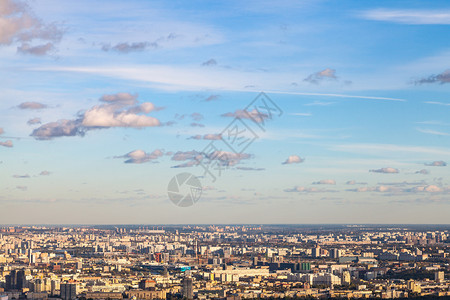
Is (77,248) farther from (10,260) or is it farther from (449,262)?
(449,262)

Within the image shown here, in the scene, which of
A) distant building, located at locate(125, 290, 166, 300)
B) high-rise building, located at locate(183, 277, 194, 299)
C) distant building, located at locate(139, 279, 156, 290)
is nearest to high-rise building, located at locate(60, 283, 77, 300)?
distant building, located at locate(125, 290, 166, 300)

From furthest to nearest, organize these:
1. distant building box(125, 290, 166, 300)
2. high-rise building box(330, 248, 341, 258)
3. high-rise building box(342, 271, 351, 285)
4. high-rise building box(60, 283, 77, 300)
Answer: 1. high-rise building box(330, 248, 341, 258)
2. high-rise building box(342, 271, 351, 285)
3. distant building box(125, 290, 166, 300)
4. high-rise building box(60, 283, 77, 300)

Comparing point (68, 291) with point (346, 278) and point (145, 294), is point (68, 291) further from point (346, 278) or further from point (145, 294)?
point (346, 278)

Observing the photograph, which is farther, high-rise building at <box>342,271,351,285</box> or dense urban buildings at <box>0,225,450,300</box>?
high-rise building at <box>342,271,351,285</box>

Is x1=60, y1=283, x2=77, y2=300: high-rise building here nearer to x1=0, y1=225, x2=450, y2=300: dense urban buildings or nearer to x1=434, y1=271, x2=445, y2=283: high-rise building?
x1=0, y1=225, x2=450, y2=300: dense urban buildings

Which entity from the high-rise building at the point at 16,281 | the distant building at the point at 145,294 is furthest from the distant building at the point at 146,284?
the high-rise building at the point at 16,281

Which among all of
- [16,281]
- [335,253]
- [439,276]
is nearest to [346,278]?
[439,276]

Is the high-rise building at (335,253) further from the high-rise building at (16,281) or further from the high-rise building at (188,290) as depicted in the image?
the high-rise building at (188,290)

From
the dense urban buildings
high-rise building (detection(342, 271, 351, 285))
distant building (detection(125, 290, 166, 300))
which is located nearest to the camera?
distant building (detection(125, 290, 166, 300))
